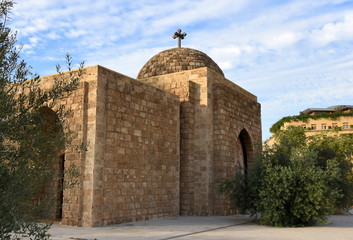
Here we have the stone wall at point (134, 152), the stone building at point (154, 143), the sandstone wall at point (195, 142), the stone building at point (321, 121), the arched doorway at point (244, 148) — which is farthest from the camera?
the stone building at point (321, 121)

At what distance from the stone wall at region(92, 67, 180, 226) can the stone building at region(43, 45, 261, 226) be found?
25 mm

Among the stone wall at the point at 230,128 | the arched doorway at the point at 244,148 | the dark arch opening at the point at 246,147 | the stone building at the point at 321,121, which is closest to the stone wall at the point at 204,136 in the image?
the stone wall at the point at 230,128

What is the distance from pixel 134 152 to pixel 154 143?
1.00 m

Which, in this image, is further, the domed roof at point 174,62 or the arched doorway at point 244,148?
the domed roof at point 174,62

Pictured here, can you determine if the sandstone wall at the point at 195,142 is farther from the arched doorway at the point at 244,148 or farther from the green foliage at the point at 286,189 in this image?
the arched doorway at the point at 244,148

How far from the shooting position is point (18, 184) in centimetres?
395

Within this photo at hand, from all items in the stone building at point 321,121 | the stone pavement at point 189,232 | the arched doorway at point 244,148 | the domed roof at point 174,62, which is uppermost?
the stone building at point 321,121

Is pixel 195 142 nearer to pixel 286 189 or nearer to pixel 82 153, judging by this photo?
pixel 286 189

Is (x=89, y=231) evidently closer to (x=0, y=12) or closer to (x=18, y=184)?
(x=18, y=184)

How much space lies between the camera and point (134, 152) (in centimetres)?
993

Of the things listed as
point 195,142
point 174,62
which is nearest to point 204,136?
point 195,142

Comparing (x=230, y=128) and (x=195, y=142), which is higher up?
(x=230, y=128)

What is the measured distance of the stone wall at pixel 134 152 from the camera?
8.97 m

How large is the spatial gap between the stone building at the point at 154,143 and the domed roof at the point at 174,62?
70 mm
